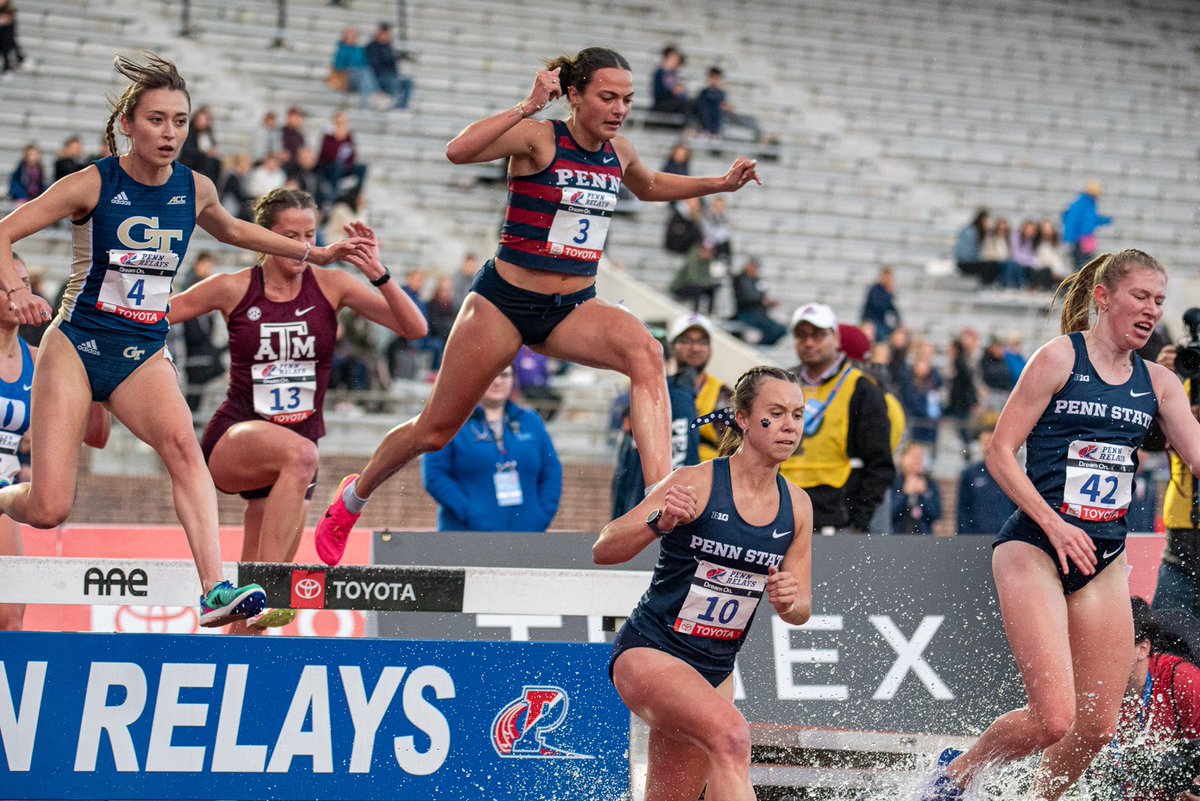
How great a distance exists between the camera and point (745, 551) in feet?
18.4

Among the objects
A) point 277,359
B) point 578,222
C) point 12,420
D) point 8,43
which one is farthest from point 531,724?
point 8,43

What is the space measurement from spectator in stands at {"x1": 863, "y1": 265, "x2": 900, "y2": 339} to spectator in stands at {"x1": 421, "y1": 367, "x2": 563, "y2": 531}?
9.72m

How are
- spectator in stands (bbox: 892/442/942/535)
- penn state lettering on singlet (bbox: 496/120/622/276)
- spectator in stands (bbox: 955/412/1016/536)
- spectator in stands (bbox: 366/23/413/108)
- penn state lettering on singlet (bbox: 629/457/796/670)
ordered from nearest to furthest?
penn state lettering on singlet (bbox: 629/457/796/670), penn state lettering on singlet (bbox: 496/120/622/276), spectator in stands (bbox: 955/412/1016/536), spectator in stands (bbox: 892/442/942/535), spectator in stands (bbox: 366/23/413/108)

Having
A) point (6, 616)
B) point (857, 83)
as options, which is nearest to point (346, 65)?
point (857, 83)

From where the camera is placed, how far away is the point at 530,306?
6.26 m

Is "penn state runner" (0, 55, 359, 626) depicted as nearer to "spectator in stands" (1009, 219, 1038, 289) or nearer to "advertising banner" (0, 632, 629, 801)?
"advertising banner" (0, 632, 629, 801)

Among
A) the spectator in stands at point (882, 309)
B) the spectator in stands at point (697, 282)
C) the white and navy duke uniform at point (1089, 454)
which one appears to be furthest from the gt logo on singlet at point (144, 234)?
the spectator in stands at point (882, 309)

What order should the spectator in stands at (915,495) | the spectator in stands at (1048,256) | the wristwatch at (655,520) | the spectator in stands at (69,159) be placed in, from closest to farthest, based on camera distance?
the wristwatch at (655,520), the spectator in stands at (915,495), the spectator in stands at (69,159), the spectator in stands at (1048,256)

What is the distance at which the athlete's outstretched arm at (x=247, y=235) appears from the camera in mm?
6238

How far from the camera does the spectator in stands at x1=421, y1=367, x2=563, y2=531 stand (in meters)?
8.70

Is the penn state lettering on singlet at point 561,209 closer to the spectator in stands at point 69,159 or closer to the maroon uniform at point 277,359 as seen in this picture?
the maroon uniform at point 277,359

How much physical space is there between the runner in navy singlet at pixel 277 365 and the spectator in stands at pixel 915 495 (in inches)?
197

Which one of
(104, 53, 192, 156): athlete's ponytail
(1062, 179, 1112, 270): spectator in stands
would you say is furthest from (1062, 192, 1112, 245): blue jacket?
(104, 53, 192, 156): athlete's ponytail

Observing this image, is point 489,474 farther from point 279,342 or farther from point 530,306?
point 530,306
